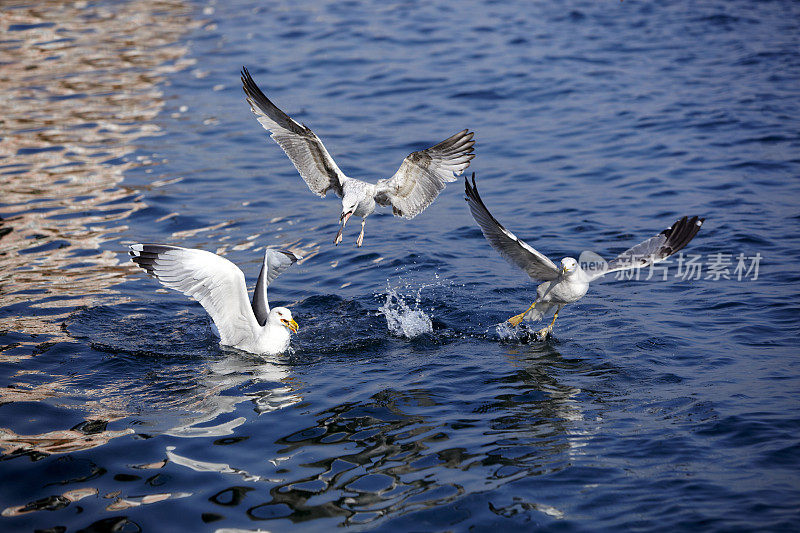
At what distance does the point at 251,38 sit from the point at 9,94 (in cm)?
622

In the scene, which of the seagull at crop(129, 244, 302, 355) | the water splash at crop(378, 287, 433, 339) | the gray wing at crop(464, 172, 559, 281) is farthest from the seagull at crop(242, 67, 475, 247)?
the seagull at crop(129, 244, 302, 355)

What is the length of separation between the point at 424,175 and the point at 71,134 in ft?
32.3

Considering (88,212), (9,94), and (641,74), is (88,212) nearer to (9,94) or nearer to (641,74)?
(9,94)

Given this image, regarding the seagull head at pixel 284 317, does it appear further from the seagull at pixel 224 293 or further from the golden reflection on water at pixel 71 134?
the golden reflection on water at pixel 71 134

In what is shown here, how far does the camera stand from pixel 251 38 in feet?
70.7

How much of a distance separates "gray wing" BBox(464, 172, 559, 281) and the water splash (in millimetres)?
1130

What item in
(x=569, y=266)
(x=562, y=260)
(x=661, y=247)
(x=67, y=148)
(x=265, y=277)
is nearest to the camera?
(x=661, y=247)

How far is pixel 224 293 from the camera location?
8.09 meters

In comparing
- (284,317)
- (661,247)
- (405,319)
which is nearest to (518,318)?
(405,319)

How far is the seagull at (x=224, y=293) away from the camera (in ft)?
26.0

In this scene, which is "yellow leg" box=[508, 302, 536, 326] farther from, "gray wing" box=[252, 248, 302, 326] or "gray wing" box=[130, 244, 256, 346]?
"gray wing" box=[130, 244, 256, 346]

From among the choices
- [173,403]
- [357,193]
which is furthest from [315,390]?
[357,193]

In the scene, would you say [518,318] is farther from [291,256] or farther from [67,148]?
[67,148]

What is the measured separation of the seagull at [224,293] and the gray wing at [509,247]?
6.84 feet
